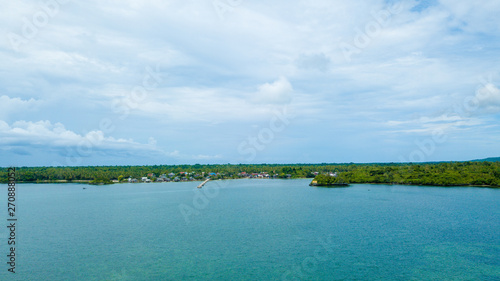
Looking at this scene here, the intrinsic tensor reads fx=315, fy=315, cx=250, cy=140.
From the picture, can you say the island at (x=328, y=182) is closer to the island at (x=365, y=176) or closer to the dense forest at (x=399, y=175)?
the island at (x=365, y=176)

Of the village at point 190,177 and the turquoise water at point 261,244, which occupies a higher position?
the village at point 190,177

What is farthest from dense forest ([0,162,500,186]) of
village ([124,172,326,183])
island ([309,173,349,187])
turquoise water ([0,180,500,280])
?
turquoise water ([0,180,500,280])

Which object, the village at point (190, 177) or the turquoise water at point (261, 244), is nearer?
the turquoise water at point (261, 244)

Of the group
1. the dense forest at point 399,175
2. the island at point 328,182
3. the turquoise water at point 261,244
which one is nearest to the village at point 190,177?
the dense forest at point 399,175

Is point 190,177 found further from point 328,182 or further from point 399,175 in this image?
point 399,175

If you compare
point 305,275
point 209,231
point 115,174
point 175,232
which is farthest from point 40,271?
point 115,174

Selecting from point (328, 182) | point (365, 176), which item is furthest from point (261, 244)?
point (365, 176)

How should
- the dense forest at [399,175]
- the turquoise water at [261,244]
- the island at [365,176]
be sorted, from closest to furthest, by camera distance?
1. the turquoise water at [261,244]
2. the dense forest at [399,175]
3. the island at [365,176]

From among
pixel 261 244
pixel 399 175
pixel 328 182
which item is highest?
pixel 399 175

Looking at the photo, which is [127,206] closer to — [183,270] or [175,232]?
[175,232]
